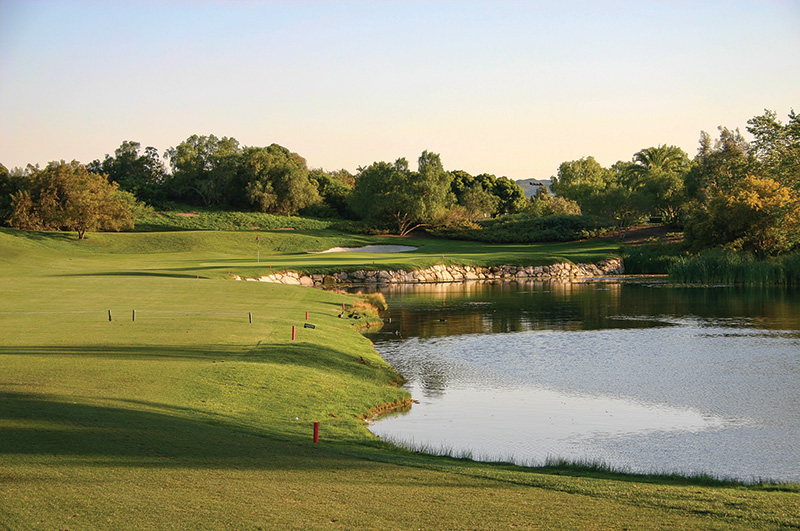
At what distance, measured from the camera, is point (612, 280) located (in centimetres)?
6000

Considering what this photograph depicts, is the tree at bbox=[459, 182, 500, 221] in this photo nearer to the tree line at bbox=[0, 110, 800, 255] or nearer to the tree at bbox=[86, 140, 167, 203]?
the tree line at bbox=[0, 110, 800, 255]

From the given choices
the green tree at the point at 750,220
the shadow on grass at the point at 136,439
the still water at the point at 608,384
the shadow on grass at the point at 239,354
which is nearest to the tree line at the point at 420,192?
the green tree at the point at 750,220

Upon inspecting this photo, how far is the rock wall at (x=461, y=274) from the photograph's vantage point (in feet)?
177

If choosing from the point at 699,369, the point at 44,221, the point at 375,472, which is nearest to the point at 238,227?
the point at 44,221

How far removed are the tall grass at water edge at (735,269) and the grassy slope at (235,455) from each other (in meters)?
38.3

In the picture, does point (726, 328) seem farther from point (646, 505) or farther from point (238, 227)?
point (238, 227)

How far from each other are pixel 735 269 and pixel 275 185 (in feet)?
201

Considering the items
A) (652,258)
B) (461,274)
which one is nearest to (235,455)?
(461,274)

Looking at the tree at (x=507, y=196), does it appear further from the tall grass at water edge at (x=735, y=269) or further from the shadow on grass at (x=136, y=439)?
the shadow on grass at (x=136, y=439)

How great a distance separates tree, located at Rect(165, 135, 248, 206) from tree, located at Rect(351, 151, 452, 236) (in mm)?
18535

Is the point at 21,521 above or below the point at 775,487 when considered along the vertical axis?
above

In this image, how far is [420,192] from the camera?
293ft

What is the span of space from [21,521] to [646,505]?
21.9ft

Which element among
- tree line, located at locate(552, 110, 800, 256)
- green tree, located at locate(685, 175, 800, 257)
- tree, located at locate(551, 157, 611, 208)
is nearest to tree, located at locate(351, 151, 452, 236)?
tree line, located at locate(552, 110, 800, 256)
